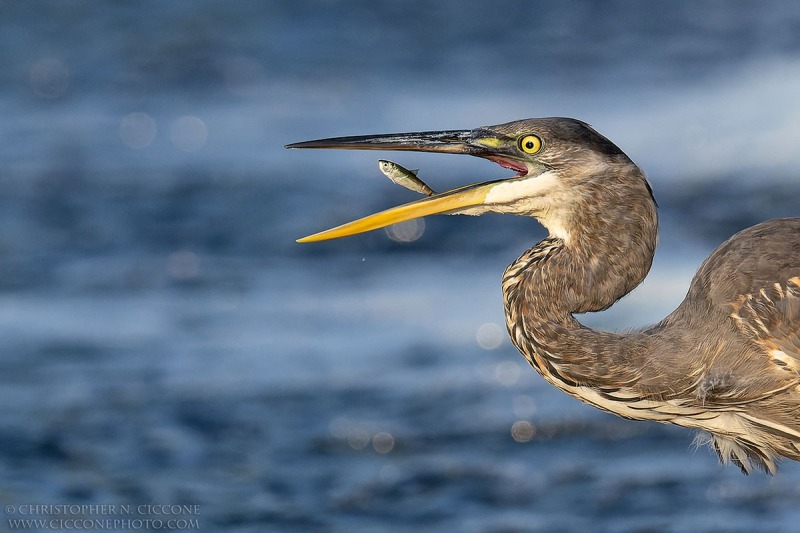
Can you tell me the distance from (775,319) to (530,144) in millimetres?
1115

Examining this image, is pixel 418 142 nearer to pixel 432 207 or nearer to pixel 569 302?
pixel 432 207

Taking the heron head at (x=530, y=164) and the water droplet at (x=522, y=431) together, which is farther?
the water droplet at (x=522, y=431)

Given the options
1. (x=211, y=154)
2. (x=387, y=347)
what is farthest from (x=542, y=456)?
(x=211, y=154)

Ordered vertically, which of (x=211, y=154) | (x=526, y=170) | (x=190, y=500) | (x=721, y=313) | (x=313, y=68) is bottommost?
(x=190, y=500)

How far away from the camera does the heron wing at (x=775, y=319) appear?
5.26 metres

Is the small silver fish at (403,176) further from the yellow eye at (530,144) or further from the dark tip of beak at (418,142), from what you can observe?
the yellow eye at (530,144)

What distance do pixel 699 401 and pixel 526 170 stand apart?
107 cm

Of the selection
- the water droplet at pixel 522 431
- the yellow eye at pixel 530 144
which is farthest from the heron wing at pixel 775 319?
the water droplet at pixel 522 431

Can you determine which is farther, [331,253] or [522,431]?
[331,253]

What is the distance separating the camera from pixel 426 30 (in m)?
14.4

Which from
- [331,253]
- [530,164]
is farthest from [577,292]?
[331,253]

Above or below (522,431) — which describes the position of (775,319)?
above

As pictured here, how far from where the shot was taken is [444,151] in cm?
514

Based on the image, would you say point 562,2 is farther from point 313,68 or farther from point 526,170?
point 526,170
